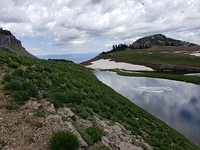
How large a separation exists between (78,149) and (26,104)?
451 cm

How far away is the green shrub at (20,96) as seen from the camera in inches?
376

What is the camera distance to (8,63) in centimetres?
1580

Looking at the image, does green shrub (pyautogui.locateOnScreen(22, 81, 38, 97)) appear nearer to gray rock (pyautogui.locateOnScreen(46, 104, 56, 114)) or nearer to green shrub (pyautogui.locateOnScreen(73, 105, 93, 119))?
gray rock (pyautogui.locateOnScreen(46, 104, 56, 114))

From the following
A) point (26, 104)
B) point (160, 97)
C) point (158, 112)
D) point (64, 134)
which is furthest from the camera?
point (160, 97)

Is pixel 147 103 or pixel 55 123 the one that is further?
pixel 147 103

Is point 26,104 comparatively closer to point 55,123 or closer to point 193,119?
point 55,123

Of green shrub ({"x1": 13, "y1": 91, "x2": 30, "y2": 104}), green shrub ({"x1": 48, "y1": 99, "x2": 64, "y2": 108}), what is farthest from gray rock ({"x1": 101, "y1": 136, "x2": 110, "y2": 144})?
green shrub ({"x1": 13, "y1": 91, "x2": 30, "y2": 104})

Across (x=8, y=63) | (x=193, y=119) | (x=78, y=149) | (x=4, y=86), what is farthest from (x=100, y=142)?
(x=193, y=119)

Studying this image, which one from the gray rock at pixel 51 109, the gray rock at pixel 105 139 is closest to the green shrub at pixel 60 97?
the gray rock at pixel 51 109

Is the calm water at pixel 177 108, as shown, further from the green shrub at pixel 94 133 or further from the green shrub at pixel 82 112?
the green shrub at pixel 94 133

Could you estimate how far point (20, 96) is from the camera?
9773 millimetres

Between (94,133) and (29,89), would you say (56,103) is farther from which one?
(94,133)

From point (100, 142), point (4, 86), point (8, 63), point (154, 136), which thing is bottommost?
point (154, 136)

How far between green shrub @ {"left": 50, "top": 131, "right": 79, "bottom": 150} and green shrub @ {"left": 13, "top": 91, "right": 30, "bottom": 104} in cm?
414
